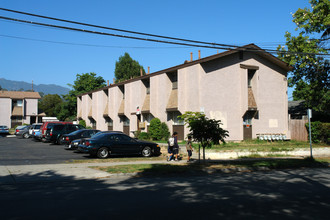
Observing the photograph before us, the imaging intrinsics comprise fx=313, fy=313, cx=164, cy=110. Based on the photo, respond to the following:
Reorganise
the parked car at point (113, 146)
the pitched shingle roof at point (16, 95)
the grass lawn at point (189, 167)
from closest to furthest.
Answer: the grass lawn at point (189, 167), the parked car at point (113, 146), the pitched shingle roof at point (16, 95)

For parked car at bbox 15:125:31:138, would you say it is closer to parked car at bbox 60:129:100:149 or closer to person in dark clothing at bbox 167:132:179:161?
parked car at bbox 60:129:100:149

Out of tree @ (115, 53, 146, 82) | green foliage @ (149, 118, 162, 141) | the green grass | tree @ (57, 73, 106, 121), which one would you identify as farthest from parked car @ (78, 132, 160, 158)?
tree @ (115, 53, 146, 82)

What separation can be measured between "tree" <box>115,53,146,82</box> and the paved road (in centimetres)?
6325

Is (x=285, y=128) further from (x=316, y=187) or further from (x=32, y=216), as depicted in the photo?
(x=32, y=216)

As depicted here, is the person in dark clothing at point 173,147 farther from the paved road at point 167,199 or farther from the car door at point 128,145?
the paved road at point 167,199

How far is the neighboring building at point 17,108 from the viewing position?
A: 61.0 m

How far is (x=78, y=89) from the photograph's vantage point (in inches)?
2320

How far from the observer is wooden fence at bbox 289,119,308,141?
2813 centimetres

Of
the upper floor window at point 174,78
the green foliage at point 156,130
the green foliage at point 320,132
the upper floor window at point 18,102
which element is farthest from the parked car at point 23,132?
the green foliage at point 320,132

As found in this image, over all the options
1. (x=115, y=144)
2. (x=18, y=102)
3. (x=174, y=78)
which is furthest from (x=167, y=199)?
(x=18, y=102)

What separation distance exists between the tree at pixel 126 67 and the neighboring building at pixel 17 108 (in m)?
19.0

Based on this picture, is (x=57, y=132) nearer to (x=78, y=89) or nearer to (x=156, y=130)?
(x=156, y=130)

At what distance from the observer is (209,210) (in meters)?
6.55

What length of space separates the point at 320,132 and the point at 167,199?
2342 centimetres
